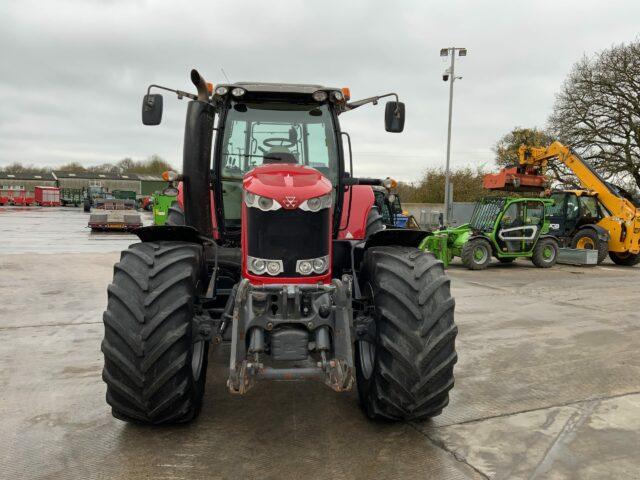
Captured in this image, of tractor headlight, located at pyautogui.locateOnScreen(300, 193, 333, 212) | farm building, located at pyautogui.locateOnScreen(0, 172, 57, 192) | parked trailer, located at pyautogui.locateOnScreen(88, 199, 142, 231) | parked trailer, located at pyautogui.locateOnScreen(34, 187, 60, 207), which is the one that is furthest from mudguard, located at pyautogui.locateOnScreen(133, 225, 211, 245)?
farm building, located at pyautogui.locateOnScreen(0, 172, 57, 192)

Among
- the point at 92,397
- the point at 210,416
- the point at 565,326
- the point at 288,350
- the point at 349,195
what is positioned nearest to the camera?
the point at 288,350

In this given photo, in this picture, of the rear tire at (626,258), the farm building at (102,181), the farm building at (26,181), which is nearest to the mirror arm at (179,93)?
the rear tire at (626,258)

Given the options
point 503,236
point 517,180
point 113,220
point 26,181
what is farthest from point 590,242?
point 26,181

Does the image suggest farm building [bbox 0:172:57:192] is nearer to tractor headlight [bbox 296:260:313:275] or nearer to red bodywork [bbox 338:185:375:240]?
red bodywork [bbox 338:185:375:240]

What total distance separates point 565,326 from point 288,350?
4.83 meters

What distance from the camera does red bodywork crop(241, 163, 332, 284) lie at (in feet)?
10.3

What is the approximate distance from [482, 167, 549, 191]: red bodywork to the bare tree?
964 cm

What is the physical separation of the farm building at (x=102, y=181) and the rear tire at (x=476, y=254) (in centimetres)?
6624

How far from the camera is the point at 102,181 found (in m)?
72.4

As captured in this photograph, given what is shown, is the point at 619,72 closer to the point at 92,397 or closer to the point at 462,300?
the point at 462,300

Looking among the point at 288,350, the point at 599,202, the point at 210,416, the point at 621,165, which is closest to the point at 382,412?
the point at 288,350

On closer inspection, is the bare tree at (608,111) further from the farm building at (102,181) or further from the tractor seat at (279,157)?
the farm building at (102,181)

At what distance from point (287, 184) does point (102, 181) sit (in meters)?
76.2

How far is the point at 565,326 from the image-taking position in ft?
21.1
